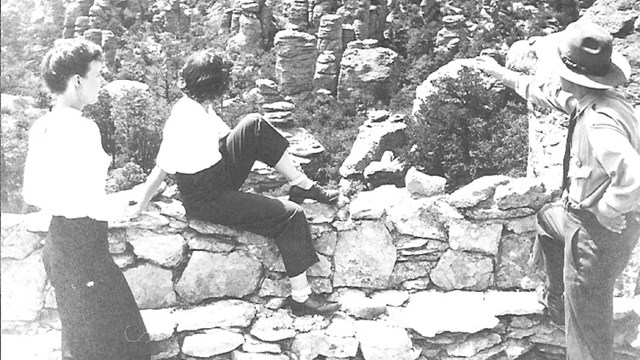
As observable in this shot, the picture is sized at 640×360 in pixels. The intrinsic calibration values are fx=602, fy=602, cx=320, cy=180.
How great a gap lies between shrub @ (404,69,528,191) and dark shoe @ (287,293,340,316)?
19077mm

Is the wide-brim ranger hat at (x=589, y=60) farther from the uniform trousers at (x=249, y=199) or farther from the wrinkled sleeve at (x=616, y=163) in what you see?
the uniform trousers at (x=249, y=199)

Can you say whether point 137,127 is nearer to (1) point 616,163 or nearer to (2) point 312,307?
(2) point 312,307

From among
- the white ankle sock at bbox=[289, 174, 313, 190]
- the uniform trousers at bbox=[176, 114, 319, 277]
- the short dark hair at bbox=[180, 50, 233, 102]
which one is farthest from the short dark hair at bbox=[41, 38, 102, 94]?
the white ankle sock at bbox=[289, 174, 313, 190]

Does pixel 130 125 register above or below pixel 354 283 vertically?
below

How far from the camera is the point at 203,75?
2820mm

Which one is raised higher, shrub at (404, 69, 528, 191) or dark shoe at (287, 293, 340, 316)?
dark shoe at (287, 293, 340, 316)

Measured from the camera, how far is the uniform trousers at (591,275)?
2.49 metres

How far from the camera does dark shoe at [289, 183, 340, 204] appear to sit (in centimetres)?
311

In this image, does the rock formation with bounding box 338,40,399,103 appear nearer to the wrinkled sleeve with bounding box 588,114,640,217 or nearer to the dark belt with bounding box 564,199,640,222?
the dark belt with bounding box 564,199,640,222

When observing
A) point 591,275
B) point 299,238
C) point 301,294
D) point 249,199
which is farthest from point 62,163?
point 591,275

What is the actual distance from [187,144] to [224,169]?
0.22 m

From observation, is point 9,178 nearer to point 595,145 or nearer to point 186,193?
point 186,193

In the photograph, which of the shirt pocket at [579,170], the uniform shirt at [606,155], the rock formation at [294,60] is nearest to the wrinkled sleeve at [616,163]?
the uniform shirt at [606,155]

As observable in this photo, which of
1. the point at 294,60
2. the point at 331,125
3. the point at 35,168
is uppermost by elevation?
the point at 35,168
